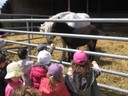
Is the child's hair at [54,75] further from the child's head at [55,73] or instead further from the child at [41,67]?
the child at [41,67]

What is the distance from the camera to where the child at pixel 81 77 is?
153 inches

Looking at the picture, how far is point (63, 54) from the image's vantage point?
27.3 feet

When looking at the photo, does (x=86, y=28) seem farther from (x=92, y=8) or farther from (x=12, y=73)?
(x=92, y=8)

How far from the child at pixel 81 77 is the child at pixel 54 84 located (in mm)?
163

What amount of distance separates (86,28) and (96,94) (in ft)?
13.9

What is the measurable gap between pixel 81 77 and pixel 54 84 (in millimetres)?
340

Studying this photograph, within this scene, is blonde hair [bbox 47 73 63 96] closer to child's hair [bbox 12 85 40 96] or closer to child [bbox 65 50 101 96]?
child [bbox 65 50 101 96]

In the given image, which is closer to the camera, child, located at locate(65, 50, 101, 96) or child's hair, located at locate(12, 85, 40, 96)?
child's hair, located at locate(12, 85, 40, 96)

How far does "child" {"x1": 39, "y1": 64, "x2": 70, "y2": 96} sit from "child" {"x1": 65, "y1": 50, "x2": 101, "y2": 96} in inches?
6.4

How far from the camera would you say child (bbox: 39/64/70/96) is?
3756 mm

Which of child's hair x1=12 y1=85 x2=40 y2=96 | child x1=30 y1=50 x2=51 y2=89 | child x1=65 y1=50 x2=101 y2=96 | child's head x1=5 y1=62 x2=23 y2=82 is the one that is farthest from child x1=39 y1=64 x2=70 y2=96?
child's hair x1=12 y1=85 x2=40 y2=96

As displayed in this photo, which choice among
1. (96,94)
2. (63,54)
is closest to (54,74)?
(96,94)

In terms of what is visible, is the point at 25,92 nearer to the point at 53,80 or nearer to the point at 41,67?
the point at 53,80

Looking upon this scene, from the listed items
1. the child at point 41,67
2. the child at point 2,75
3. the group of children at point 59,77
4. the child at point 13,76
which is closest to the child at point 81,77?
→ the group of children at point 59,77
